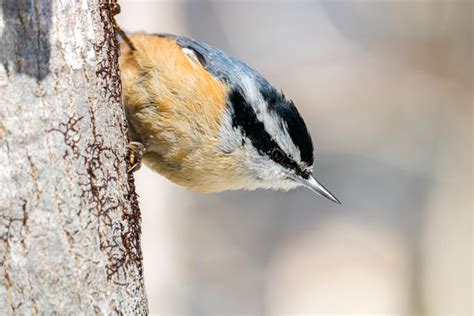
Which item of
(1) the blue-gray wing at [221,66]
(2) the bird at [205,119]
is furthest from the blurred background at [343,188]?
(2) the bird at [205,119]

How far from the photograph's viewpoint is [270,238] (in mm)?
7434

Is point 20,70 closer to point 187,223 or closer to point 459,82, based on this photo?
point 187,223

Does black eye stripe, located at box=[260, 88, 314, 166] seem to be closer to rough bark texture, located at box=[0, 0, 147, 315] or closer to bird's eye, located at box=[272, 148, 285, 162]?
bird's eye, located at box=[272, 148, 285, 162]

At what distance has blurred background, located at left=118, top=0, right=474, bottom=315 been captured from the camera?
616 cm

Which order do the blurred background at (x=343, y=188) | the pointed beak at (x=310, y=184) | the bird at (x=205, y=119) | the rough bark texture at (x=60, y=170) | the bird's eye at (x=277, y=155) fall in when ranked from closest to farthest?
the rough bark texture at (x=60, y=170), the bird at (x=205, y=119), the bird's eye at (x=277, y=155), the pointed beak at (x=310, y=184), the blurred background at (x=343, y=188)

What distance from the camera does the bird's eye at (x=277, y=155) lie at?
9.40 feet

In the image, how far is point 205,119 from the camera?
2.75 m

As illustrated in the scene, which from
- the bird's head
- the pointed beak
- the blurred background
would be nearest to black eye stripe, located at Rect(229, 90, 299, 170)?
the bird's head

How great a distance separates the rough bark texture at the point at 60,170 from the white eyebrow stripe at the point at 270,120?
86 cm

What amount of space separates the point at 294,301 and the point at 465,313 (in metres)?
1.63

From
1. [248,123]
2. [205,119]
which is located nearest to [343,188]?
[248,123]

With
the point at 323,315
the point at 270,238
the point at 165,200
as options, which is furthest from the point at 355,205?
the point at 165,200

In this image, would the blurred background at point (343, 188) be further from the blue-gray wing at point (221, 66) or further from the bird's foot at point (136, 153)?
the bird's foot at point (136, 153)

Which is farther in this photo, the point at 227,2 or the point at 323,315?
the point at 227,2
